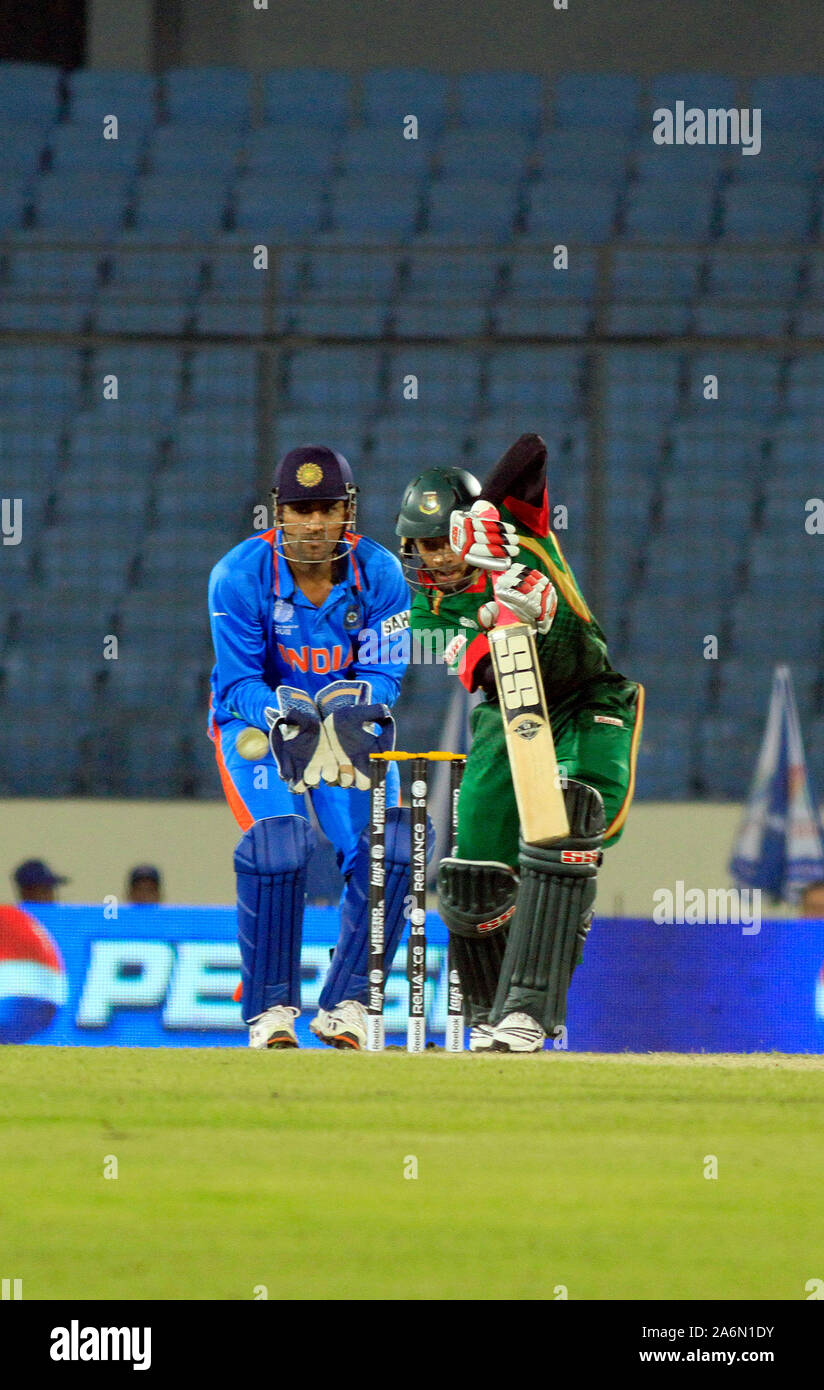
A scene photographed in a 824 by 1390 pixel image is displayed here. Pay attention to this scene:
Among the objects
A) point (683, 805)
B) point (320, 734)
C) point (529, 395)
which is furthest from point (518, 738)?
point (529, 395)

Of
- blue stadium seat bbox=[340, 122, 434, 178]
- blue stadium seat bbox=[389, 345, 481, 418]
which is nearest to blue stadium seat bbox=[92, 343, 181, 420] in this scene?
blue stadium seat bbox=[389, 345, 481, 418]

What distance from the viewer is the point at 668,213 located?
1644 cm

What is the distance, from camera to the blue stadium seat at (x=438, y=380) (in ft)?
43.3

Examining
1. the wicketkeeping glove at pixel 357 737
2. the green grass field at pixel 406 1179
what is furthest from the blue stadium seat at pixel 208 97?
Result: the green grass field at pixel 406 1179

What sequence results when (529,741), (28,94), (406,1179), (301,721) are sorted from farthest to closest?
(28,94) < (301,721) < (529,741) < (406,1179)

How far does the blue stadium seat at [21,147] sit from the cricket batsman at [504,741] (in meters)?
11.5

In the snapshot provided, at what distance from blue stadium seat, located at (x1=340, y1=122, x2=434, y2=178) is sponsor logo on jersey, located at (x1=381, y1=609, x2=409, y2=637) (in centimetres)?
1067

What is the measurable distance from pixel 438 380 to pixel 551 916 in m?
8.15

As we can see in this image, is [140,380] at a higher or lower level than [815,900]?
higher

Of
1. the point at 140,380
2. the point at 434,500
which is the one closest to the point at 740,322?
the point at 140,380

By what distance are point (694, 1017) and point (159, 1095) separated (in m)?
3.41

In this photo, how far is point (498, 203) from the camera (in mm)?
16422

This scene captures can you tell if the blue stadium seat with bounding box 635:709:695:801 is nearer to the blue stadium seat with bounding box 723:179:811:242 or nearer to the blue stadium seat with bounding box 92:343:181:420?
the blue stadium seat with bounding box 92:343:181:420

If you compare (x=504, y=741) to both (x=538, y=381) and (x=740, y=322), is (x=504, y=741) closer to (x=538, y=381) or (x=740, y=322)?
(x=538, y=381)
